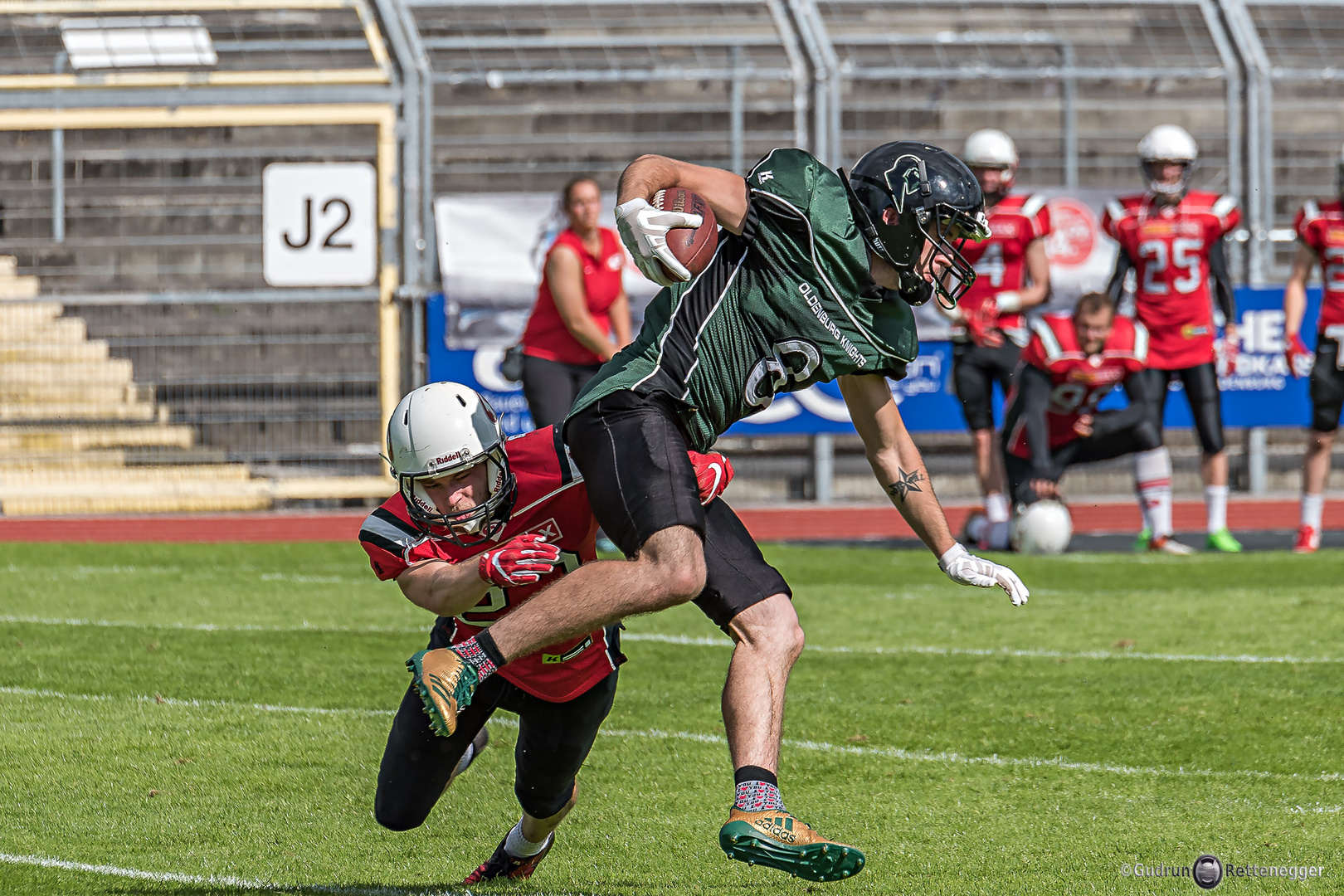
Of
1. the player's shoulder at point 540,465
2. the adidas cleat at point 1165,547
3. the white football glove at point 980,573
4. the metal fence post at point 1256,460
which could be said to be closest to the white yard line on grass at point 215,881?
the player's shoulder at point 540,465

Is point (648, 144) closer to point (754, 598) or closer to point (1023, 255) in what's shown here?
point (1023, 255)

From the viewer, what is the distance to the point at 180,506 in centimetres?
1294

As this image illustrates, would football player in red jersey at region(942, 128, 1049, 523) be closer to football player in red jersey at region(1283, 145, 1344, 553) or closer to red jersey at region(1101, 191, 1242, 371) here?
red jersey at region(1101, 191, 1242, 371)

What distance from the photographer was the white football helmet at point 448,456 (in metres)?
3.73

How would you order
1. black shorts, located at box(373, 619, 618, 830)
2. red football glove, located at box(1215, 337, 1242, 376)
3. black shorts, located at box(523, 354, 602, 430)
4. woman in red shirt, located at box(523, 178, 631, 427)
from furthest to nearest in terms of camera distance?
1. red football glove, located at box(1215, 337, 1242, 376)
2. black shorts, located at box(523, 354, 602, 430)
3. woman in red shirt, located at box(523, 178, 631, 427)
4. black shorts, located at box(373, 619, 618, 830)

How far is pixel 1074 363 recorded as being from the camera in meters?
9.90

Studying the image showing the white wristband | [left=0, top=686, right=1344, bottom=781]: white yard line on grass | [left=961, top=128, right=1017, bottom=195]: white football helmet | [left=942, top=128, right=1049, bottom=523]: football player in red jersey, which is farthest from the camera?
[left=942, top=128, right=1049, bottom=523]: football player in red jersey

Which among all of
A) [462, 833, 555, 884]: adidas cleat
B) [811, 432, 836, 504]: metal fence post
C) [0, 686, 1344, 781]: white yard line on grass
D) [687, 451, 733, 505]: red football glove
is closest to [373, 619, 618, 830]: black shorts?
Answer: [462, 833, 555, 884]: adidas cleat

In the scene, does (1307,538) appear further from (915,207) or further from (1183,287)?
(915,207)

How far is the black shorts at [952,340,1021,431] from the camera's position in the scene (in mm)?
10070

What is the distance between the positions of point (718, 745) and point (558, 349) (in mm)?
4233

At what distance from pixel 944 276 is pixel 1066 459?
6107 millimetres

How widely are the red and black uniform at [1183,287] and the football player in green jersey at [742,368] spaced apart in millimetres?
6223

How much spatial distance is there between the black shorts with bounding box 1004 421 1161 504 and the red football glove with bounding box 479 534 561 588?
6.68 meters
